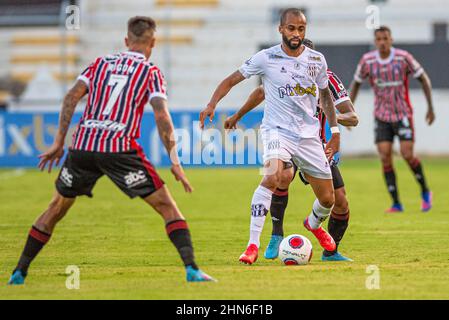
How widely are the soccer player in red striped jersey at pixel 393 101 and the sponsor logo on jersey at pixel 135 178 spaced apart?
781 centimetres

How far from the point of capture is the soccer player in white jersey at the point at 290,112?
913 centimetres

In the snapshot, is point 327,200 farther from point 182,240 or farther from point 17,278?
point 17,278

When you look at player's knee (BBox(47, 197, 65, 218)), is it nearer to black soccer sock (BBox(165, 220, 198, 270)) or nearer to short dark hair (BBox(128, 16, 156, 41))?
black soccer sock (BBox(165, 220, 198, 270))

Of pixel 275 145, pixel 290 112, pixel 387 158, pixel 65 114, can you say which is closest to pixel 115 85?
pixel 65 114

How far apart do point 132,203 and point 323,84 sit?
26.2 feet

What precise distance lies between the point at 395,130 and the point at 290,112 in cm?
629

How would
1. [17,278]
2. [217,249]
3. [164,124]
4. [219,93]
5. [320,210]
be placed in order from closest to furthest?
[164,124], [17,278], [219,93], [320,210], [217,249]

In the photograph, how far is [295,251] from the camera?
9250mm

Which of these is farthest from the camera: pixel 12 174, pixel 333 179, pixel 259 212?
pixel 12 174

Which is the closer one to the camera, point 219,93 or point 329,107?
point 219,93

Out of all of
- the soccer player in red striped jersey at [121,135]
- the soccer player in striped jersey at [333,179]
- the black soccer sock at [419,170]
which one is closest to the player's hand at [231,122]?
the soccer player in striped jersey at [333,179]

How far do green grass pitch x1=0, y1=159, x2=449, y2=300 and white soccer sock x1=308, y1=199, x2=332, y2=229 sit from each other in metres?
0.36

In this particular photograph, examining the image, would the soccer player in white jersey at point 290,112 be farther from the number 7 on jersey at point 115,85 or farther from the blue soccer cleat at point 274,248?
the number 7 on jersey at point 115,85
